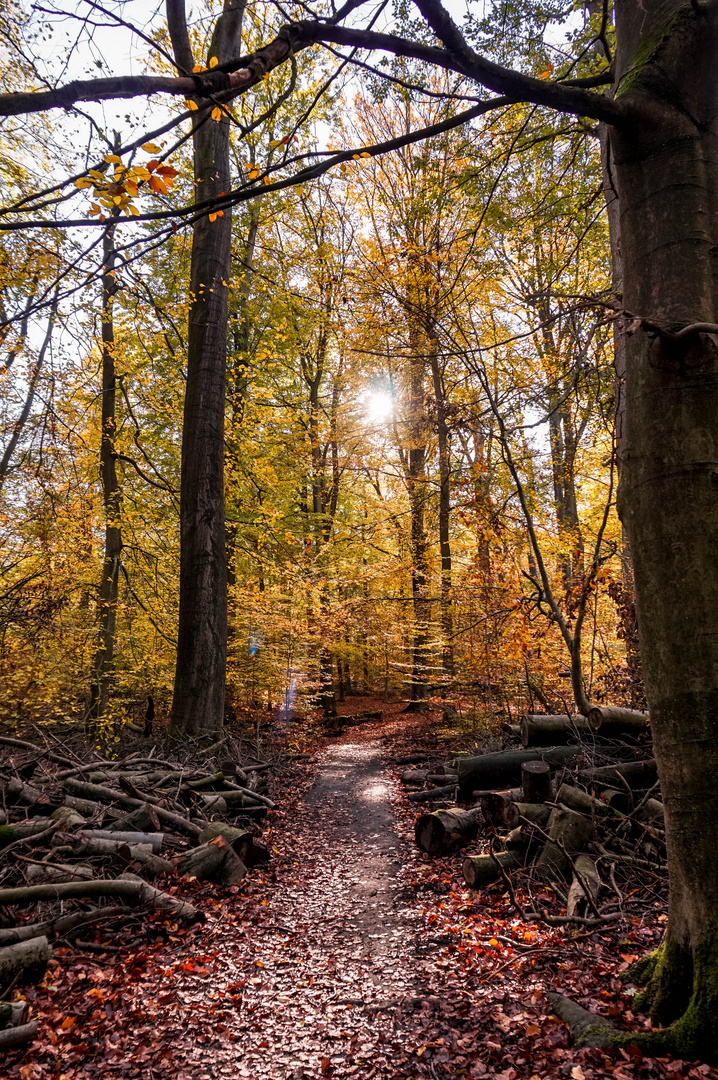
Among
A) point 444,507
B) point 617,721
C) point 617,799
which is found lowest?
point 617,799

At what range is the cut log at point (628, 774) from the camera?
5.15 meters

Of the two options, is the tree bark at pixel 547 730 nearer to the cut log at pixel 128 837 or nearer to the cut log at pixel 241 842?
the cut log at pixel 241 842

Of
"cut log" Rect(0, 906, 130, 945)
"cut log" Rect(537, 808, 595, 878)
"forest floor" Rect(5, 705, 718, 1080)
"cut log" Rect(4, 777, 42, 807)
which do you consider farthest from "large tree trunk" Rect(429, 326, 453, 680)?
"cut log" Rect(0, 906, 130, 945)

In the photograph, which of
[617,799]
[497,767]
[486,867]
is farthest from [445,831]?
[617,799]

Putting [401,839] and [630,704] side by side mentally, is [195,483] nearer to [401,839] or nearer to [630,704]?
[401,839]

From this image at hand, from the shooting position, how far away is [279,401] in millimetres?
16250

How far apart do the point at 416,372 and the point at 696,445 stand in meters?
13.1

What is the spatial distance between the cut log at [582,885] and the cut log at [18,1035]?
3407 millimetres

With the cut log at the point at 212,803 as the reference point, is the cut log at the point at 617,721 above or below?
above

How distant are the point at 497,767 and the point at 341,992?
128 inches

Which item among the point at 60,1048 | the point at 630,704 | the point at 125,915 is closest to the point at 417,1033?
the point at 60,1048

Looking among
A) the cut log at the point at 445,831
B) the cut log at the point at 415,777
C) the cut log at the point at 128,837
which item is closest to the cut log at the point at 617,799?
the cut log at the point at 445,831

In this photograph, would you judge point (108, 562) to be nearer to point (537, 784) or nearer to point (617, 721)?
point (537, 784)

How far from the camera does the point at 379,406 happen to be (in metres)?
17.0
